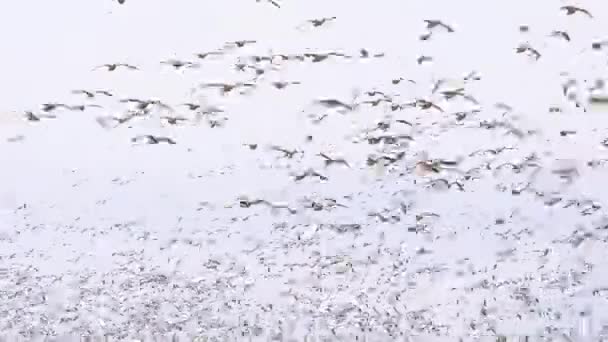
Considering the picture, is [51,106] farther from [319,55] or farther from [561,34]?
[561,34]

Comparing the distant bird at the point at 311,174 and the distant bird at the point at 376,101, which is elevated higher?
the distant bird at the point at 376,101

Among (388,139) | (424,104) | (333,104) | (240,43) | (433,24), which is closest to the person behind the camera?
(433,24)

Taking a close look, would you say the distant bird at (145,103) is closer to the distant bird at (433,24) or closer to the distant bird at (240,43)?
the distant bird at (240,43)

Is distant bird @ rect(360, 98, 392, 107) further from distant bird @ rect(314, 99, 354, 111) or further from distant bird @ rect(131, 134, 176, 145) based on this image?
distant bird @ rect(131, 134, 176, 145)

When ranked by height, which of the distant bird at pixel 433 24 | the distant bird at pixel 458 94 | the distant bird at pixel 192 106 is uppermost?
the distant bird at pixel 433 24

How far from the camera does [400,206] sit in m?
17.3

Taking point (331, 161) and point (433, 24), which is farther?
point (331, 161)

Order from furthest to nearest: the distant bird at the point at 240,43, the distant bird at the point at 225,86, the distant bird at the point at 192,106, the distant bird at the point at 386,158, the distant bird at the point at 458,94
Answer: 1. the distant bird at the point at 386,158
2. the distant bird at the point at 225,86
3. the distant bird at the point at 192,106
4. the distant bird at the point at 240,43
5. the distant bird at the point at 458,94

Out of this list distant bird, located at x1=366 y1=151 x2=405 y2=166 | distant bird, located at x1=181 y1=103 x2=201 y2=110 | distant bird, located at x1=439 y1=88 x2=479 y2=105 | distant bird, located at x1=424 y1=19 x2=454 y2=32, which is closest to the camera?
distant bird, located at x1=424 y1=19 x2=454 y2=32

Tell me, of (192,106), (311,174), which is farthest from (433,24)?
(192,106)

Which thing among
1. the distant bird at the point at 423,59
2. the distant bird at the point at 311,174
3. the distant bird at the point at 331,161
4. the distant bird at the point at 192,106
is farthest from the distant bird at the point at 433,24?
the distant bird at the point at 192,106

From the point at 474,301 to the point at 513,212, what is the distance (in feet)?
5.09

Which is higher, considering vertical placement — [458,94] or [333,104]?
[458,94]

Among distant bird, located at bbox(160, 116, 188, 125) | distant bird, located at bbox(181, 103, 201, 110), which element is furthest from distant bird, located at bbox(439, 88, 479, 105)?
distant bird, located at bbox(160, 116, 188, 125)
